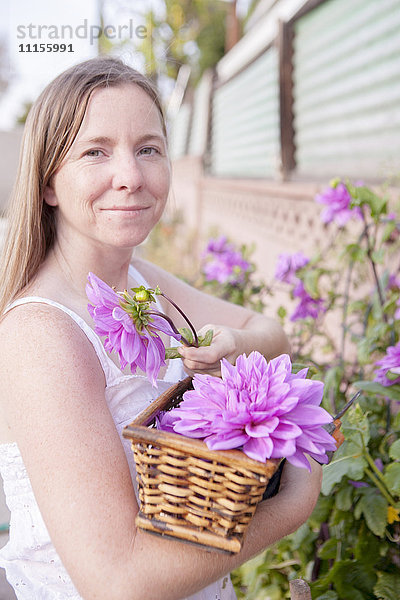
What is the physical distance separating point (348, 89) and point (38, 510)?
8.58 feet

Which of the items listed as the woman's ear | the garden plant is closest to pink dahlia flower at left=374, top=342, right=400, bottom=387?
the garden plant

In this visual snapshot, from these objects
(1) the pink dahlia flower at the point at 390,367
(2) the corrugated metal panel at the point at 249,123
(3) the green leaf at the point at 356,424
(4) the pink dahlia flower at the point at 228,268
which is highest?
(2) the corrugated metal panel at the point at 249,123

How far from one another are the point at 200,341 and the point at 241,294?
4.04 feet

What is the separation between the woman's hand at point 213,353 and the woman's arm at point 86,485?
14 cm

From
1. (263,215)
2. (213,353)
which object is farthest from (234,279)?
(263,215)

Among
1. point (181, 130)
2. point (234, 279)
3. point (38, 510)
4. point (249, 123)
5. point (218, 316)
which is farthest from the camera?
point (181, 130)

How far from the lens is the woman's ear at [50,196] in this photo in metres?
1.09

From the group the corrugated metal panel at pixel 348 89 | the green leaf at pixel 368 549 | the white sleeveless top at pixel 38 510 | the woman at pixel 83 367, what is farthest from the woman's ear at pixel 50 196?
the corrugated metal panel at pixel 348 89

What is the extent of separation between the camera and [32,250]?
1.08 meters

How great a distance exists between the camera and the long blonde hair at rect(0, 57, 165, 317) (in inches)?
39.6

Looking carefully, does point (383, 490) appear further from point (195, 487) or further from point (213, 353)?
point (195, 487)

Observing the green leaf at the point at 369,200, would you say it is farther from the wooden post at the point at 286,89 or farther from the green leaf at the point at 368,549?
the wooden post at the point at 286,89

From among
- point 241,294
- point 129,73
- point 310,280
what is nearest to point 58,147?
point 129,73

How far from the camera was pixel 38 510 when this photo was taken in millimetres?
982
